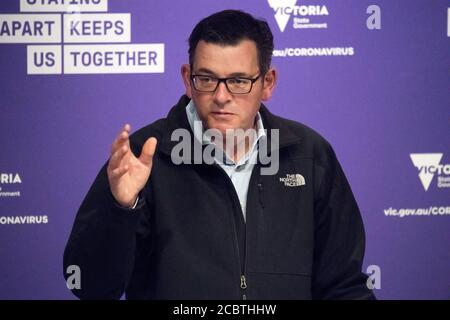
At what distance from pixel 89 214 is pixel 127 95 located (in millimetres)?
780

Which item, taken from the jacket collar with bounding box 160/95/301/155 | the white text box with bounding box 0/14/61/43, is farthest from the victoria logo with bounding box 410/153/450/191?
the white text box with bounding box 0/14/61/43

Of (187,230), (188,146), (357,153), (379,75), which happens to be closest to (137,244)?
(187,230)

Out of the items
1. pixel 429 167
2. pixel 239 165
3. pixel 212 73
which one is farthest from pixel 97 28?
pixel 429 167

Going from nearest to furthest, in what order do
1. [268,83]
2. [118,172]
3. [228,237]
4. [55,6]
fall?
[118,172] → [228,237] → [268,83] → [55,6]

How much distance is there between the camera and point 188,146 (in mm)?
2059

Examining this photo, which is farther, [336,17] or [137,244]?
[336,17]

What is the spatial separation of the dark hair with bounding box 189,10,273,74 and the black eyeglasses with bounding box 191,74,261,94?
0.26 ft

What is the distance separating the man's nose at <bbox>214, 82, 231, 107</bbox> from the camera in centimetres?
205

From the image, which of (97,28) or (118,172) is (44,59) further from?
(118,172)

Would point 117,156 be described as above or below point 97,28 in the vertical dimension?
below

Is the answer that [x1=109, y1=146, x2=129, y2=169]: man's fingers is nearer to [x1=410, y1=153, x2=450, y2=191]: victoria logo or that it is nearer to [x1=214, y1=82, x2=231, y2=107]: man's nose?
[x1=214, y1=82, x2=231, y2=107]: man's nose

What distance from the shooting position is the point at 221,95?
2055mm

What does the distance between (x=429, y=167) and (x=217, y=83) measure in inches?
41.0
